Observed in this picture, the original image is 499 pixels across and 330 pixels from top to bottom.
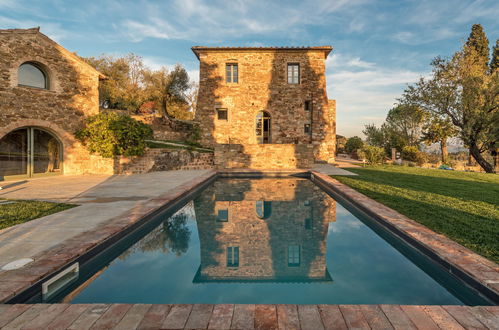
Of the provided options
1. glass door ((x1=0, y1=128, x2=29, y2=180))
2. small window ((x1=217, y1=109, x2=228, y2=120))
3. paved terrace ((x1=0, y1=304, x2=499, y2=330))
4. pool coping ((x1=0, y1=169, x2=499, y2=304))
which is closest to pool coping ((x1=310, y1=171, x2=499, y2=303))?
pool coping ((x1=0, y1=169, x2=499, y2=304))

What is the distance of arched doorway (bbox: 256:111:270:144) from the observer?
17781 millimetres

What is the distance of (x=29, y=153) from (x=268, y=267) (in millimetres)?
10697

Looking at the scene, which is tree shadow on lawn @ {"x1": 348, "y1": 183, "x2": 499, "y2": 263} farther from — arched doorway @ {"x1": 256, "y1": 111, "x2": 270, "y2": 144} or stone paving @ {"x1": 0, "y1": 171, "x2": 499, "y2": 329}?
arched doorway @ {"x1": 256, "y1": 111, "x2": 270, "y2": 144}

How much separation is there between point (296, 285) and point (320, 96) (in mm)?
16317

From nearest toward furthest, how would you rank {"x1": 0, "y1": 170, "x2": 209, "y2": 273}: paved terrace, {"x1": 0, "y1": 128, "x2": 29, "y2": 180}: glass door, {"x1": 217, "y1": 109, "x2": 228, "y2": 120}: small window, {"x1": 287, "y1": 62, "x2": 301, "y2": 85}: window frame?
1. {"x1": 0, "y1": 170, "x2": 209, "y2": 273}: paved terrace
2. {"x1": 0, "y1": 128, "x2": 29, "y2": 180}: glass door
3. {"x1": 287, "y1": 62, "x2": 301, "y2": 85}: window frame
4. {"x1": 217, "y1": 109, "x2": 228, "y2": 120}: small window

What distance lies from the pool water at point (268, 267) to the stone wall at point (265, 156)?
834 centimetres

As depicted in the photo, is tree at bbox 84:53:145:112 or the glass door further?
tree at bbox 84:53:145:112

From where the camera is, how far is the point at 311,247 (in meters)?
4.03

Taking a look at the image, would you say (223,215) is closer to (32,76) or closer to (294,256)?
(294,256)

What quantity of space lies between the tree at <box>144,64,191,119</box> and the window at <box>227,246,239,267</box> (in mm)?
22380

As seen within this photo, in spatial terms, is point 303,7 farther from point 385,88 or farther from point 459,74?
point 385,88

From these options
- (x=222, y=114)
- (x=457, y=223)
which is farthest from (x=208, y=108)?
(x=457, y=223)

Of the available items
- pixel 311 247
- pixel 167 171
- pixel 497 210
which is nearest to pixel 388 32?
pixel 497 210

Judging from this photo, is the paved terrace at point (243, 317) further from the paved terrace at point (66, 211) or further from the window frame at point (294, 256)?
the window frame at point (294, 256)
